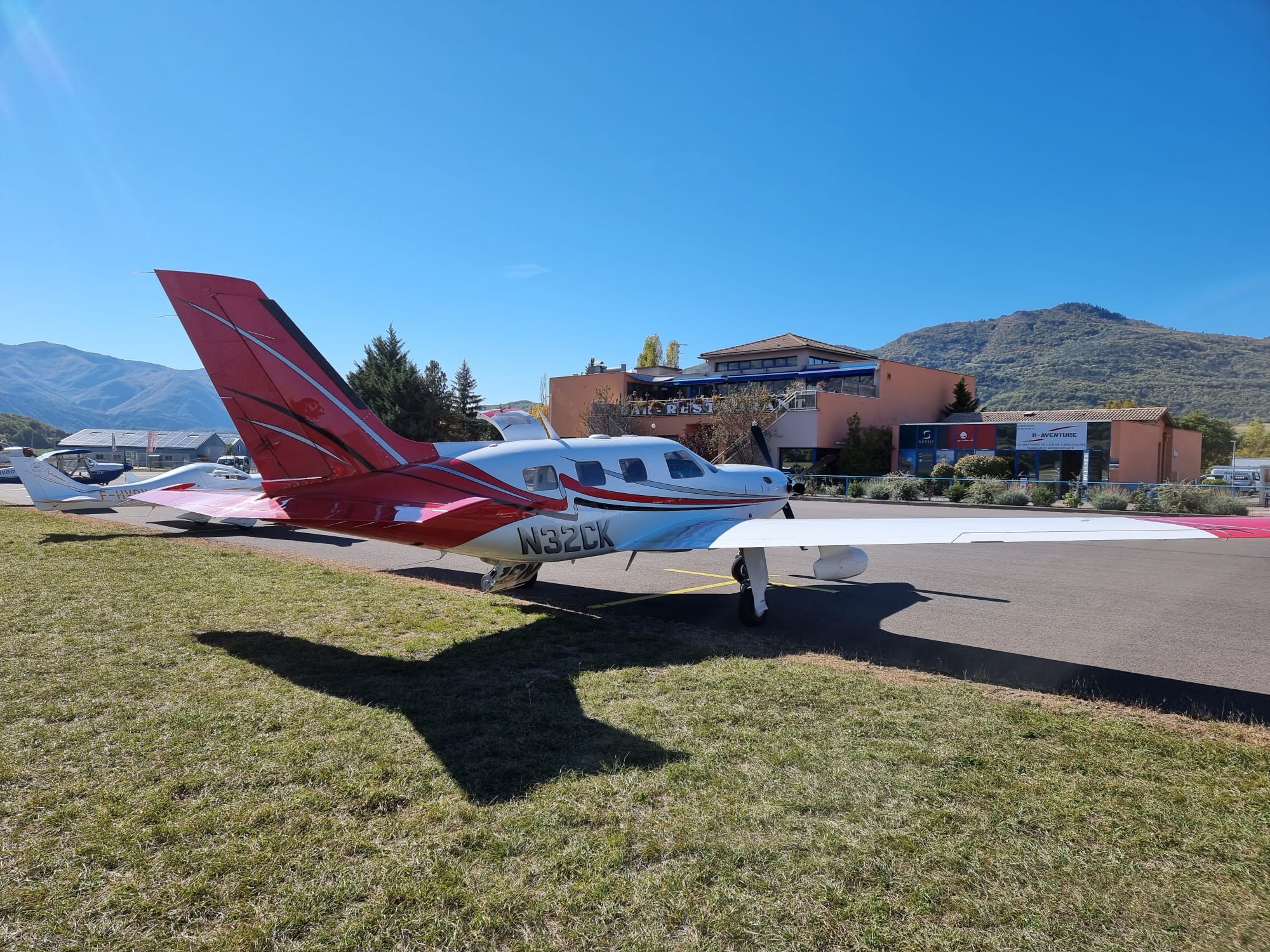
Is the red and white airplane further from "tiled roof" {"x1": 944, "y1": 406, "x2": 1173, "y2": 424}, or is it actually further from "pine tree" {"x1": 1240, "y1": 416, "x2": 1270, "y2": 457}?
"pine tree" {"x1": 1240, "y1": 416, "x2": 1270, "y2": 457}

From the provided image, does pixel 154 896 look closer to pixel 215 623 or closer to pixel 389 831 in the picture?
pixel 389 831

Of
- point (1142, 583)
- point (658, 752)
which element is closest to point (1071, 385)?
point (1142, 583)

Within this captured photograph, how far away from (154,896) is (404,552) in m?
13.0

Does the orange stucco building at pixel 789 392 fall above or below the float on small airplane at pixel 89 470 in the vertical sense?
above

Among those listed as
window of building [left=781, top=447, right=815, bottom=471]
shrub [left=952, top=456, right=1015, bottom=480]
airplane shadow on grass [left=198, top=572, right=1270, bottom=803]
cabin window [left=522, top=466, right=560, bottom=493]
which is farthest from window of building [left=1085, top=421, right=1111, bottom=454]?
cabin window [left=522, top=466, right=560, bottom=493]

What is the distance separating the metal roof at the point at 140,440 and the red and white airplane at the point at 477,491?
12719cm

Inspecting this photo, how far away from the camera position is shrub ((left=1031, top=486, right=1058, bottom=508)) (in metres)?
29.7

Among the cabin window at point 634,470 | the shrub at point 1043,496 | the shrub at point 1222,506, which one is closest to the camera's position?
the cabin window at point 634,470

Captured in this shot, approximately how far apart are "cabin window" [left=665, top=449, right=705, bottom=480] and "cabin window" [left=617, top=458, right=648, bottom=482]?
1.69 ft

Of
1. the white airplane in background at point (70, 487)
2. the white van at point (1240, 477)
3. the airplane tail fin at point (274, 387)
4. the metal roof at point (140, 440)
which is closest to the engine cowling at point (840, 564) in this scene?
the airplane tail fin at point (274, 387)

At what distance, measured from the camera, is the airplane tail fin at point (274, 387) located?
7633mm

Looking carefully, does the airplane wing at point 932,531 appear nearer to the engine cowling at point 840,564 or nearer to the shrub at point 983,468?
the engine cowling at point 840,564

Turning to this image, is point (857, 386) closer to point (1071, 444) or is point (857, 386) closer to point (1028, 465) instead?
point (1028, 465)

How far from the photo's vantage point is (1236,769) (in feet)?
15.9
